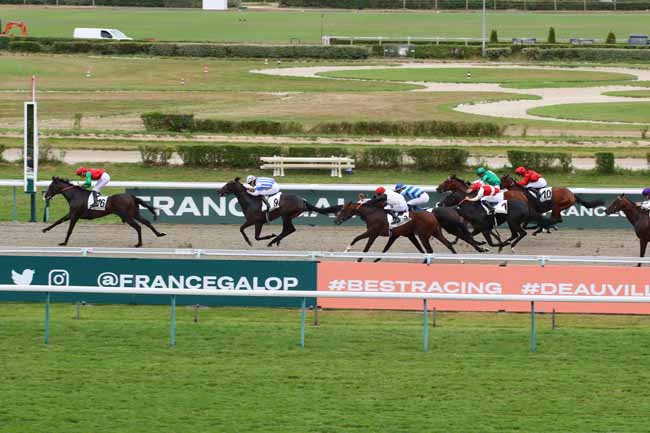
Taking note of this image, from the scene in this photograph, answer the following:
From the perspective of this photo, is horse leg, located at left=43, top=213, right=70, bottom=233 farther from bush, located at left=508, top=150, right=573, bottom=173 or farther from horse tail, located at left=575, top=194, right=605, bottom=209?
bush, located at left=508, top=150, right=573, bottom=173

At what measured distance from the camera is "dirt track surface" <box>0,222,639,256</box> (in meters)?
20.7

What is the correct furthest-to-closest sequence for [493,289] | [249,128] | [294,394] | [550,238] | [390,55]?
[390,55] < [249,128] < [550,238] < [493,289] < [294,394]

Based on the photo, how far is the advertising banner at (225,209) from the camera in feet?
74.8

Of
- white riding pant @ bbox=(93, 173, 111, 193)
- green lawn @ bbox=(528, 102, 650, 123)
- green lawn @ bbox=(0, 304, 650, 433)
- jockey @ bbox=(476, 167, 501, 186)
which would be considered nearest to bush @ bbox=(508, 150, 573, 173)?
jockey @ bbox=(476, 167, 501, 186)

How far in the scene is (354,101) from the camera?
43375 millimetres

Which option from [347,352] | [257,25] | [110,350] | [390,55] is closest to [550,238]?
[347,352]

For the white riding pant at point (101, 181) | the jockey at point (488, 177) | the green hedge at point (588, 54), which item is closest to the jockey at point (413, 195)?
the jockey at point (488, 177)

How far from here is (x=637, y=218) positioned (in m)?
20.0

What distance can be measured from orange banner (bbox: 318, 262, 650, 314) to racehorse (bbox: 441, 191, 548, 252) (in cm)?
412

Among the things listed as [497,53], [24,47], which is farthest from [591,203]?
[24,47]

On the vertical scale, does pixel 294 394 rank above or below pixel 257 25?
below

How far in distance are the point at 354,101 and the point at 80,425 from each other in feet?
106

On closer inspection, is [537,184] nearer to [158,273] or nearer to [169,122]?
[158,273]

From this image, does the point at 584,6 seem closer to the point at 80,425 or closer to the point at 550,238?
the point at 550,238
